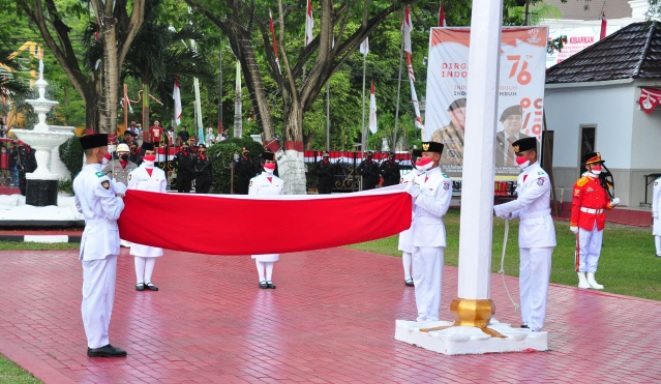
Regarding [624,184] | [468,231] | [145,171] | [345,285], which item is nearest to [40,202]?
[145,171]

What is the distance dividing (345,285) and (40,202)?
27.8 ft

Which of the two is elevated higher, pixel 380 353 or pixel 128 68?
pixel 128 68

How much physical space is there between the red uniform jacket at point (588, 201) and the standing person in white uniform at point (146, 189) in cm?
592

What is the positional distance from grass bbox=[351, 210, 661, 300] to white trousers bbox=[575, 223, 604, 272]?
439mm

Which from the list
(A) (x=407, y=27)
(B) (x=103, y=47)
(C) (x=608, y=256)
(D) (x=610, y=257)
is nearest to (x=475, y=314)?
(D) (x=610, y=257)

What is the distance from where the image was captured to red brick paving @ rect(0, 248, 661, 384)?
9.11 m

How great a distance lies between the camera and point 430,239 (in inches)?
437

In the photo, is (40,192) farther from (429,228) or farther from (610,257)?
(429,228)

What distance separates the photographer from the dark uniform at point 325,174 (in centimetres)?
3497

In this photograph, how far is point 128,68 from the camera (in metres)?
32.3

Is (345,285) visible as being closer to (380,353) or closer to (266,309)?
(266,309)

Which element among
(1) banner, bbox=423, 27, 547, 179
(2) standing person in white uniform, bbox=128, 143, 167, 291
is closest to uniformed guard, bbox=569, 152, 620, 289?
(2) standing person in white uniform, bbox=128, 143, 167, 291

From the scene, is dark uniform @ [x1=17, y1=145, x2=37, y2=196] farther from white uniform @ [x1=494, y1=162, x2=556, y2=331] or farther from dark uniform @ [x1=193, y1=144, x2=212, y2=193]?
white uniform @ [x1=494, y1=162, x2=556, y2=331]

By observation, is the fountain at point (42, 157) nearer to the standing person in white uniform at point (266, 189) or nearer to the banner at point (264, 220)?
the standing person in white uniform at point (266, 189)
